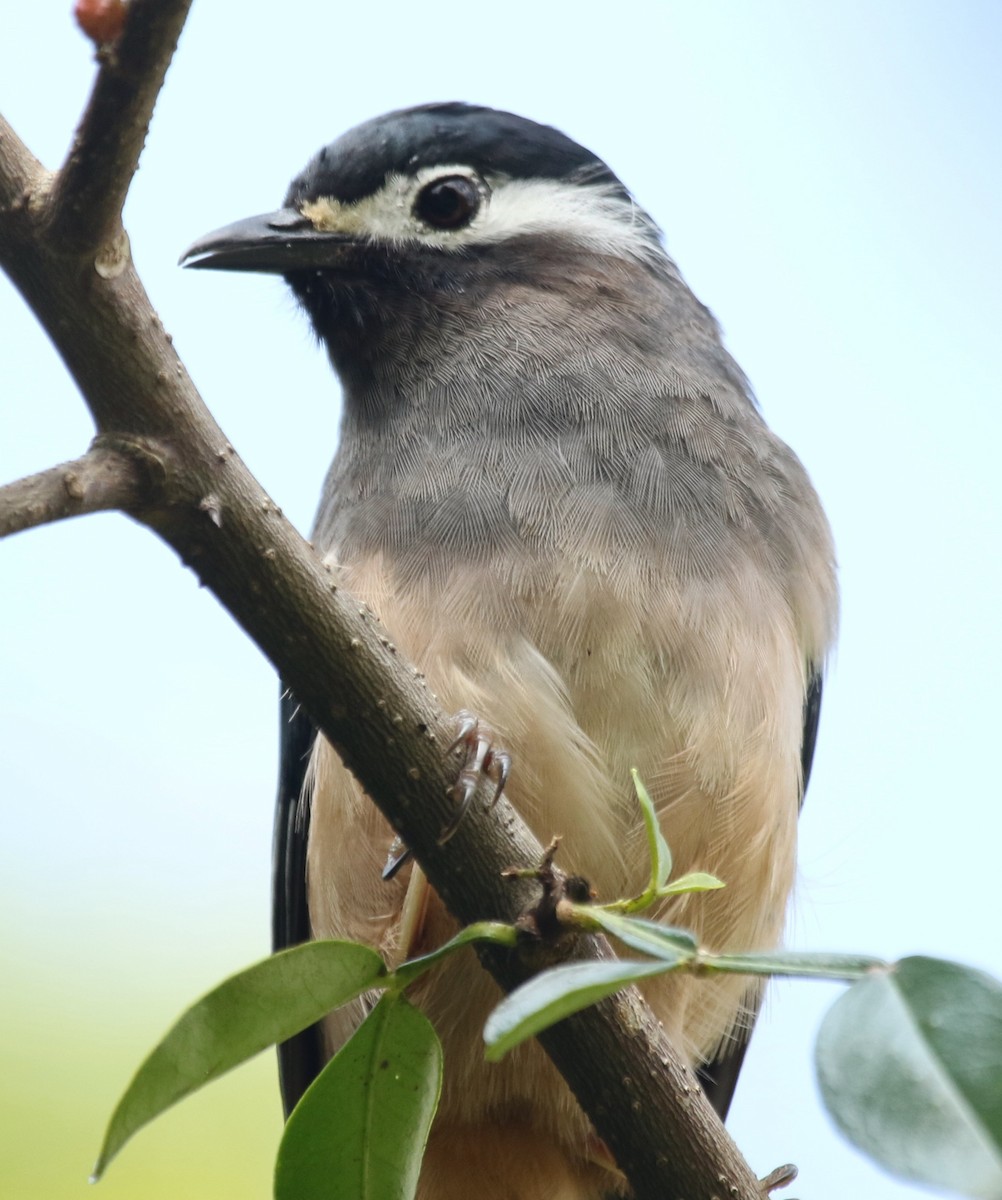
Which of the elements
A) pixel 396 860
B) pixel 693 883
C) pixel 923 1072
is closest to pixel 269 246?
pixel 396 860

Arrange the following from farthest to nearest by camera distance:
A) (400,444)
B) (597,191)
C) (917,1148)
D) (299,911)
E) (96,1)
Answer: (597,191) < (299,911) < (400,444) < (96,1) < (917,1148)

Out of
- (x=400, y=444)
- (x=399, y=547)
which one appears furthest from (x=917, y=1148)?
(x=400, y=444)

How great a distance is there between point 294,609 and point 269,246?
2088 mm

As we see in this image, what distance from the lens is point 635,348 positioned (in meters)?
3.83

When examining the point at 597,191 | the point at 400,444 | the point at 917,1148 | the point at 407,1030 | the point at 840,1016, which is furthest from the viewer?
the point at 597,191

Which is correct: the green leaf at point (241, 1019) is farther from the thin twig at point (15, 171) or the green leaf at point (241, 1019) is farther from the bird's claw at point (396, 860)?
the thin twig at point (15, 171)

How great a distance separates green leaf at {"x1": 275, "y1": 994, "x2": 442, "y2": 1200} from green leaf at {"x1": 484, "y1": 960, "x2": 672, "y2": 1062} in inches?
18.1

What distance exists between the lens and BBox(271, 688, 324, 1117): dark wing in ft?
12.7

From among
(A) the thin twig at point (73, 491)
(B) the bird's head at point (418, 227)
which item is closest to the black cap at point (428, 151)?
(B) the bird's head at point (418, 227)

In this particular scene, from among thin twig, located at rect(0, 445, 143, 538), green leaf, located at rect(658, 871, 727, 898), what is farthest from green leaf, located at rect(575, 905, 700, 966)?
thin twig, located at rect(0, 445, 143, 538)

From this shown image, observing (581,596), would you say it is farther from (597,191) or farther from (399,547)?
(597,191)

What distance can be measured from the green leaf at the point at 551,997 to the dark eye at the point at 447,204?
9.58ft

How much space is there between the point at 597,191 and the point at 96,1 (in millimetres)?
2880

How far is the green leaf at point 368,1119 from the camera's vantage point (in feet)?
5.93
